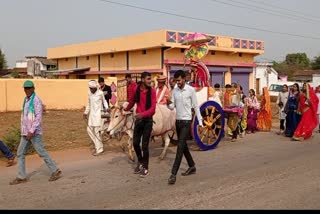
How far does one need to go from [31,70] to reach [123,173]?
37514 millimetres

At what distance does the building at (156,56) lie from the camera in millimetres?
25016

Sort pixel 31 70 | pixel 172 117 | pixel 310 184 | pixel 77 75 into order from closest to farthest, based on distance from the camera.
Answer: pixel 310 184, pixel 172 117, pixel 77 75, pixel 31 70

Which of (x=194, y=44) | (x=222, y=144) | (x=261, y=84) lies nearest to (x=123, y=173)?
(x=222, y=144)

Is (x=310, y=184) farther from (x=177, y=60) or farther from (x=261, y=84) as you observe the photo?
(x=261, y=84)

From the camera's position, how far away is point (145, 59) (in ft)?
86.3

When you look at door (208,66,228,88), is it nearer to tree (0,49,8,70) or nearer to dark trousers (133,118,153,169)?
dark trousers (133,118,153,169)

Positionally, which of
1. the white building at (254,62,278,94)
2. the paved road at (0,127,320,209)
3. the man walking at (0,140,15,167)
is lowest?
the paved road at (0,127,320,209)

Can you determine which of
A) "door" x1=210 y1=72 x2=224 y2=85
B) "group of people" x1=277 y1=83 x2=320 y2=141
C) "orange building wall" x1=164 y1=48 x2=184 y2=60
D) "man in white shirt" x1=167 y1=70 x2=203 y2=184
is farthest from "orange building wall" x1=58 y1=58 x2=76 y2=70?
"man in white shirt" x1=167 y1=70 x2=203 y2=184

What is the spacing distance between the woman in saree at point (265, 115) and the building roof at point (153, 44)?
9.33m

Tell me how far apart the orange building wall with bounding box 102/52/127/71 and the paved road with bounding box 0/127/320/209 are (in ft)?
64.5

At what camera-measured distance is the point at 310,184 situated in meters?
6.18

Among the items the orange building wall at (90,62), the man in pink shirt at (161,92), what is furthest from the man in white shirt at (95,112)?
the orange building wall at (90,62)

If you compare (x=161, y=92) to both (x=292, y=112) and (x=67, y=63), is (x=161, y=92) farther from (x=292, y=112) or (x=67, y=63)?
(x=67, y=63)

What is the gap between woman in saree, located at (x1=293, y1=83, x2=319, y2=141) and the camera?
11438 millimetres
